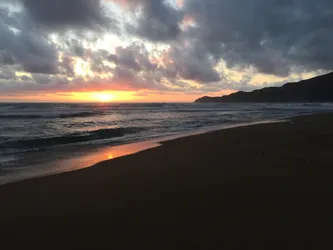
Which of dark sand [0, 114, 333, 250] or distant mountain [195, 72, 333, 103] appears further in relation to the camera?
distant mountain [195, 72, 333, 103]

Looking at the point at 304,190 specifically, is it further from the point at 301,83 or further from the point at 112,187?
the point at 301,83

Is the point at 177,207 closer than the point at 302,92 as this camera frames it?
Yes

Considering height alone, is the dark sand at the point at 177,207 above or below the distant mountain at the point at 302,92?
below

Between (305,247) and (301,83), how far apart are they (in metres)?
181

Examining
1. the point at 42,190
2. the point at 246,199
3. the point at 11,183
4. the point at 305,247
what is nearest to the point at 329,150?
the point at 246,199

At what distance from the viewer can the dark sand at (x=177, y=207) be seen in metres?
3.31

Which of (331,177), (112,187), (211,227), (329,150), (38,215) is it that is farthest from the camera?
(329,150)

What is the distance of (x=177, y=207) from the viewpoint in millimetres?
4297

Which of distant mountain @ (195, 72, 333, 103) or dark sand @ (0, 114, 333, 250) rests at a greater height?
distant mountain @ (195, 72, 333, 103)

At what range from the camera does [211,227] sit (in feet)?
11.8

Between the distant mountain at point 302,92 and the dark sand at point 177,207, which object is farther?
the distant mountain at point 302,92

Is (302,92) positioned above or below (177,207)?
above

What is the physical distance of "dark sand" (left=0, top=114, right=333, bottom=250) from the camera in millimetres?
3307

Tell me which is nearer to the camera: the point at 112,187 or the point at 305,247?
the point at 305,247
